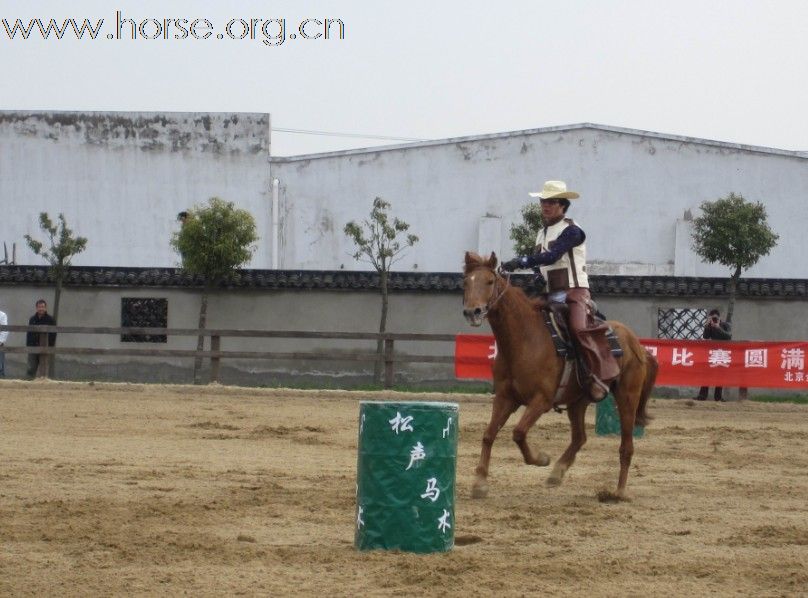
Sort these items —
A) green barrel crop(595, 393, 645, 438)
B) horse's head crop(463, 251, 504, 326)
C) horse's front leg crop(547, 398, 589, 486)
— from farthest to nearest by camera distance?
1. green barrel crop(595, 393, 645, 438)
2. horse's front leg crop(547, 398, 589, 486)
3. horse's head crop(463, 251, 504, 326)

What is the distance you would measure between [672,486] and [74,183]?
32.2 m

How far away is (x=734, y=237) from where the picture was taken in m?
30.8

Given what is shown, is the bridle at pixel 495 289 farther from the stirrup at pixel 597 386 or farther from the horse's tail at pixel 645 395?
the horse's tail at pixel 645 395

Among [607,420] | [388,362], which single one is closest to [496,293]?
[607,420]

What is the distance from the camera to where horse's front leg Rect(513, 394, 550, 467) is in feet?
35.8

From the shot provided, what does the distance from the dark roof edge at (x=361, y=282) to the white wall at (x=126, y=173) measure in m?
7.69

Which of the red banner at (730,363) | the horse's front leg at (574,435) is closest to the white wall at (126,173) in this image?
the red banner at (730,363)

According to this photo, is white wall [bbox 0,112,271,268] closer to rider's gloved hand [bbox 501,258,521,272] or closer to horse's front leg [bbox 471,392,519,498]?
rider's gloved hand [bbox 501,258,521,272]

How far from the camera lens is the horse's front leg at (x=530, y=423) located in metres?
10.9

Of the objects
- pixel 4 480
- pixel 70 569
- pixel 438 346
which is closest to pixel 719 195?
pixel 438 346

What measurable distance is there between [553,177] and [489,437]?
29.8 meters

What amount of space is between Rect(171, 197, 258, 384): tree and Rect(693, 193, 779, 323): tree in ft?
37.4

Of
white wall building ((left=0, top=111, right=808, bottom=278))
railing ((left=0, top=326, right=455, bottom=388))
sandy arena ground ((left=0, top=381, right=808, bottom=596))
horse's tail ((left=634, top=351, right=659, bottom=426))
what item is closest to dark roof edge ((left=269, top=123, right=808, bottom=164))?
white wall building ((left=0, top=111, right=808, bottom=278))

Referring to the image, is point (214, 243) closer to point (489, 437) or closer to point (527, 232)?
point (527, 232)
